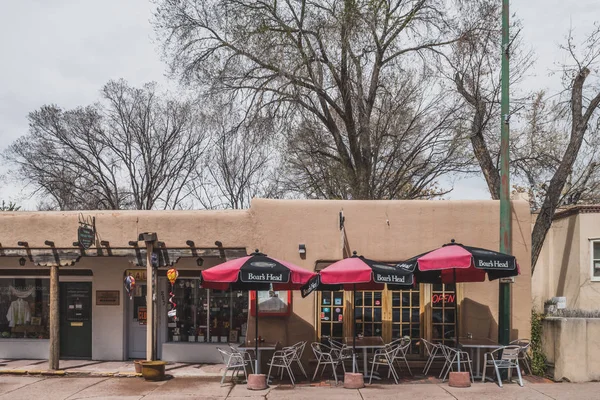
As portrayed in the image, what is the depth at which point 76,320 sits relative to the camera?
15969 millimetres

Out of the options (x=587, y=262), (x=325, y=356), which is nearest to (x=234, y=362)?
(x=325, y=356)

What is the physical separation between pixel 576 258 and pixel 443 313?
8.21 m

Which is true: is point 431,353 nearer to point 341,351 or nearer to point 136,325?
point 341,351

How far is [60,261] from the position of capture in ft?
46.4

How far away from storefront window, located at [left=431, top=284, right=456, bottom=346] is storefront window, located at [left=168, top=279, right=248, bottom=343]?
15.7ft

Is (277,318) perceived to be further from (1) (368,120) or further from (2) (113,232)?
(1) (368,120)

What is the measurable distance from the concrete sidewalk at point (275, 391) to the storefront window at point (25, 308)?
3.43 metres

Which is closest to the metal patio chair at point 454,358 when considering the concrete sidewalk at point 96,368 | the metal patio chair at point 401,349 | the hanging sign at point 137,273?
the metal patio chair at point 401,349

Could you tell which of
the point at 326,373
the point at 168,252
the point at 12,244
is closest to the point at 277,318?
the point at 326,373

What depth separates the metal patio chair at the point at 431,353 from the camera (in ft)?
42.5

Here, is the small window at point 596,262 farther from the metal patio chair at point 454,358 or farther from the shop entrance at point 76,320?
the shop entrance at point 76,320

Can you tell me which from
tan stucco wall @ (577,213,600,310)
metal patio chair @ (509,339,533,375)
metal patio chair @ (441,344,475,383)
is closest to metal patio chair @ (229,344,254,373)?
metal patio chair @ (441,344,475,383)

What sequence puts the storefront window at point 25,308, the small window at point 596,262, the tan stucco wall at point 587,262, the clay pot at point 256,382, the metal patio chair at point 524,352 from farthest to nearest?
the small window at point 596,262, the tan stucco wall at point 587,262, the storefront window at point 25,308, the metal patio chair at point 524,352, the clay pot at point 256,382

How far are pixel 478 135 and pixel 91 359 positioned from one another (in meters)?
12.4
